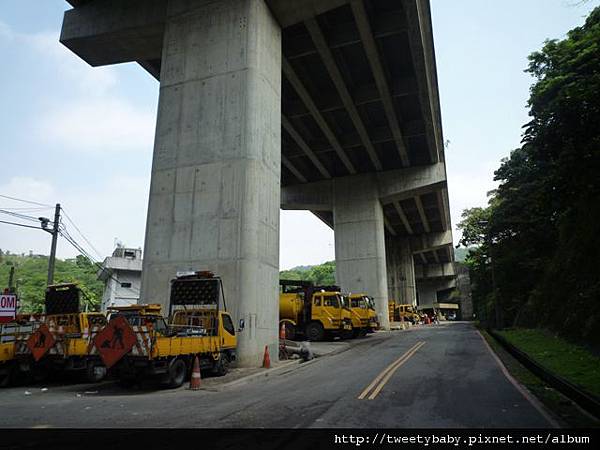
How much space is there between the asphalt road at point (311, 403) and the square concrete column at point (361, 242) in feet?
85.4

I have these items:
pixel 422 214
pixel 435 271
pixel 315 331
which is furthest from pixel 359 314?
pixel 435 271

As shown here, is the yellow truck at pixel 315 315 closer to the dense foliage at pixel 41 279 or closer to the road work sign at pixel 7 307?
the road work sign at pixel 7 307

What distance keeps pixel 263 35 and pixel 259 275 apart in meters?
10.3

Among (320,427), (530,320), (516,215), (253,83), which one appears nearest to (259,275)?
(253,83)

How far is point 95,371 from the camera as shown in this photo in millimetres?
11242

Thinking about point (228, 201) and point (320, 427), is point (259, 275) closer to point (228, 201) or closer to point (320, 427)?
point (228, 201)

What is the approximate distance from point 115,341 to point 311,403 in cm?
502

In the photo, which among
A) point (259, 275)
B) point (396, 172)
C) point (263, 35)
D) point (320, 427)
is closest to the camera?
point (320, 427)

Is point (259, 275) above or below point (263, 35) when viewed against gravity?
below

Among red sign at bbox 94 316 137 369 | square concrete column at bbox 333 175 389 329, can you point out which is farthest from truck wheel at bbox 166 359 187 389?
square concrete column at bbox 333 175 389 329

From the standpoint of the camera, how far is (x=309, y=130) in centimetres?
3494

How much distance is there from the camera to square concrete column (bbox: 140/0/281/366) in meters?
15.9

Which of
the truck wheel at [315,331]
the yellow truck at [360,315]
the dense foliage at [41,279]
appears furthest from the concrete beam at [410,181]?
the dense foliage at [41,279]

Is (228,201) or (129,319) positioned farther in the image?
(228,201)
